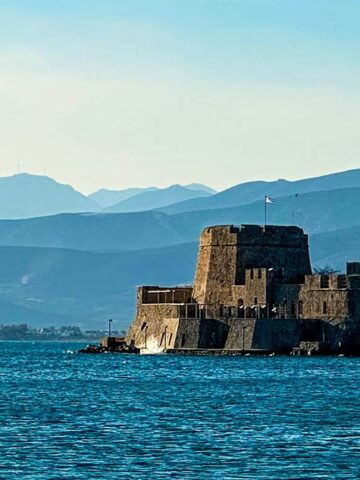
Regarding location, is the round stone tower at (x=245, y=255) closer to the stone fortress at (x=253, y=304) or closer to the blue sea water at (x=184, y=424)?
the stone fortress at (x=253, y=304)

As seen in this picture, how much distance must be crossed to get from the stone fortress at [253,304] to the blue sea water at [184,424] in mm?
13222

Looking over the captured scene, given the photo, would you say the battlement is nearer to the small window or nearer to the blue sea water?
the small window

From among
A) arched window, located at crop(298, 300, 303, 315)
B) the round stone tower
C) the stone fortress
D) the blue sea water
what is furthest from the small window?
the blue sea water

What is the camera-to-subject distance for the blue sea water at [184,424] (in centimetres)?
5191

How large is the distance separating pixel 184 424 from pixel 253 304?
58.2 meters

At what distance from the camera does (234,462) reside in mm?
52750

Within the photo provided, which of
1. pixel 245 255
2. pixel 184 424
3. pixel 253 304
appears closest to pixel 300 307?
pixel 253 304

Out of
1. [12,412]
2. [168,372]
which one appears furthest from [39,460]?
[168,372]

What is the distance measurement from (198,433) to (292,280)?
210 feet

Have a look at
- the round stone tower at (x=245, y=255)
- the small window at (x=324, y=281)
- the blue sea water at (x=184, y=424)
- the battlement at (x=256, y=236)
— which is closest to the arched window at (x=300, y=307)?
the small window at (x=324, y=281)

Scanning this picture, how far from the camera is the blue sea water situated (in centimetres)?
5191

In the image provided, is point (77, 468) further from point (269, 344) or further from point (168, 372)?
point (269, 344)

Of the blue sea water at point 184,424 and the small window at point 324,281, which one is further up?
Result: the small window at point 324,281

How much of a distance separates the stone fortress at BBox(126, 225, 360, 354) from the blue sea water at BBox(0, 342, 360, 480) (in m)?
13.2
